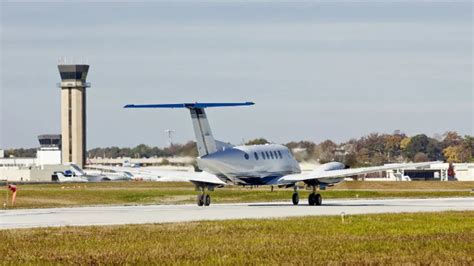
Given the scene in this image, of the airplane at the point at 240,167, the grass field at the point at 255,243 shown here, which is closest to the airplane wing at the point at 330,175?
the airplane at the point at 240,167

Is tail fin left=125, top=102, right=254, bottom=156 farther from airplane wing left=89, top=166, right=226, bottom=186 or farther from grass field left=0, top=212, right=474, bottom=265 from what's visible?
grass field left=0, top=212, right=474, bottom=265

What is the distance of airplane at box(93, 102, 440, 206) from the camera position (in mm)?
62219

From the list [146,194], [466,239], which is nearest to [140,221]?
[466,239]

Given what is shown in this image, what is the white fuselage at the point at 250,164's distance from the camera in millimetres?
61844

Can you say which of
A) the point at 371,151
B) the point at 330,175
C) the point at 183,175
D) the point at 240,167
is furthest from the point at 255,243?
the point at 371,151

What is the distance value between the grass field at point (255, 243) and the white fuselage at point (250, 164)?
19416 mm

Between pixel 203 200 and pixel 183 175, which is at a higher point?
pixel 183 175

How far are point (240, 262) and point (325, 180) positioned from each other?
38.6m

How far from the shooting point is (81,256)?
93.3 ft

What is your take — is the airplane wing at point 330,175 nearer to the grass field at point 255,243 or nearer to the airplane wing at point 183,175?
the airplane wing at point 183,175

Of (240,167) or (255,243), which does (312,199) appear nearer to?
(240,167)

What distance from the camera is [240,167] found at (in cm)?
6303

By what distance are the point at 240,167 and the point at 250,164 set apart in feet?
3.67

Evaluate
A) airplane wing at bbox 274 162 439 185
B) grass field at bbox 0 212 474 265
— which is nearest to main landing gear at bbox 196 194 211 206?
airplane wing at bbox 274 162 439 185
